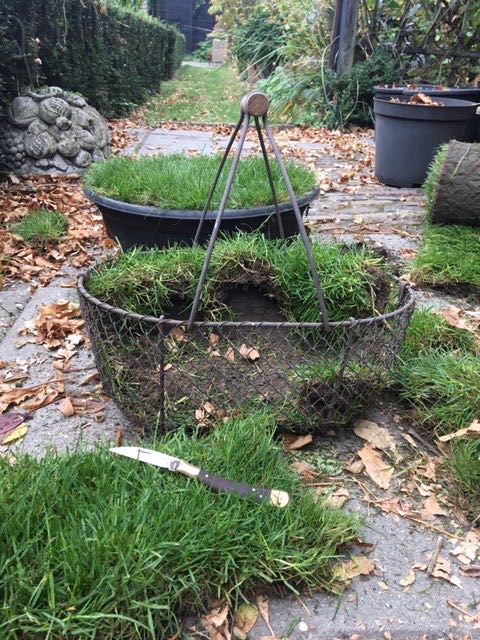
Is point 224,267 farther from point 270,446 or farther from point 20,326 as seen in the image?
point 20,326

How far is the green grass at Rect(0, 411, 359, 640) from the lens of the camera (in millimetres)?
1397

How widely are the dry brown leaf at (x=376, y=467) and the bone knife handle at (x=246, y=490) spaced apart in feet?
1.46

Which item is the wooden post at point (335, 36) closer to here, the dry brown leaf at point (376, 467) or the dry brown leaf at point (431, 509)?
the dry brown leaf at point (376, 467)

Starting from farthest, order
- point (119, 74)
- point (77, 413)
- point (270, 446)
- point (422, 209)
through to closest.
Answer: point (119, 74)
point (422, 209)
point (77, 413)
point (270, 446)

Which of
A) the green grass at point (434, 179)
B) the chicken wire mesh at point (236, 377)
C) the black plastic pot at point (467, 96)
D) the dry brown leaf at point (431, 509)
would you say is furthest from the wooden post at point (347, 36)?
the dry brown leaf at point (431, 509)

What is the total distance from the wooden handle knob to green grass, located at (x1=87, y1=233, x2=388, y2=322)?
1.93 ft

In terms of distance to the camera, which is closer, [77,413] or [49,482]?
[49,482]

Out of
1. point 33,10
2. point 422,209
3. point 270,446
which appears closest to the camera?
point 270,446

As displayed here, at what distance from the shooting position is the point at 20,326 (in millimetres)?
3043

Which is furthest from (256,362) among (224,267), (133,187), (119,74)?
(119,74)

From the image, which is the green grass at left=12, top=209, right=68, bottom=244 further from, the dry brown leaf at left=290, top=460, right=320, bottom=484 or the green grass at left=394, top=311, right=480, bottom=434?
the dry brown leaf at left=290, top=460, right=320, bottom=484

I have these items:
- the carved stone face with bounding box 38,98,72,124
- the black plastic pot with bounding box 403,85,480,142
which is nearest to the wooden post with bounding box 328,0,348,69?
the black plastic pot with bounding box 403,85,480,142

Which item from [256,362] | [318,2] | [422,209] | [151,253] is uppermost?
[318,2]

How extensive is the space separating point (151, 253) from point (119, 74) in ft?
27.1
